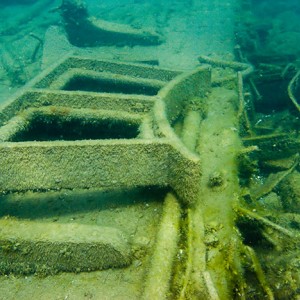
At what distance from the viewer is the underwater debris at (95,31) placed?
854 centimetres

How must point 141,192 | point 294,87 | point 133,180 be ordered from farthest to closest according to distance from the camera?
point 294,87
point 141,192
point 133,180

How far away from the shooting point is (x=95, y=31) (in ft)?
28.3

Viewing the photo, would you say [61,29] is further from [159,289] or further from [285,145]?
[159,289]

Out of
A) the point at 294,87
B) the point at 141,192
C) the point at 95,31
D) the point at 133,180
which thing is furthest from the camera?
the point at 95,31

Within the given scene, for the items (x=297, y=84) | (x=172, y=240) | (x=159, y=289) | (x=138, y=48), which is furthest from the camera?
(x=138, y=48)

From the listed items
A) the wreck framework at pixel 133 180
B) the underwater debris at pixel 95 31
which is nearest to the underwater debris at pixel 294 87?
the wreck framework at pixel 133 180

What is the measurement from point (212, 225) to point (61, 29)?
8438 mm

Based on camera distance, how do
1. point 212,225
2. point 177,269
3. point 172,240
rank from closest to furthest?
1. point 177,269
2. point 172,240
3. point 212,225

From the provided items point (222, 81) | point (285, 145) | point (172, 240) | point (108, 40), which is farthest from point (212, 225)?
point (108, 40)

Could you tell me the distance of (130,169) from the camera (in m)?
2.92

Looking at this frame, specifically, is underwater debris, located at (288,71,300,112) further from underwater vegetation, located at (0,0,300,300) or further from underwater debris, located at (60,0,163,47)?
underwater debris, located at (60,0,163,47)

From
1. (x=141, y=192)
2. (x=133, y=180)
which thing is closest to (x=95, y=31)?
(x=141, y=192)

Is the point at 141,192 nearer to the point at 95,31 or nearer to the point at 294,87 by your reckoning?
the point at 294,87

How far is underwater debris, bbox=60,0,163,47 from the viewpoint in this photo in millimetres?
8539
